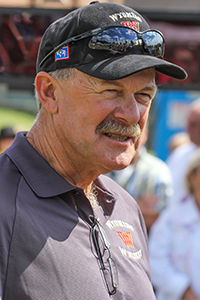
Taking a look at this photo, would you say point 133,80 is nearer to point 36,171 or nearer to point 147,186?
point 36,171

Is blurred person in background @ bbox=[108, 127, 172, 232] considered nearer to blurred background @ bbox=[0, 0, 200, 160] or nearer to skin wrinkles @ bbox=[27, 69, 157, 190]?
blurred background @ bbox=[0, 0, 200, 160]

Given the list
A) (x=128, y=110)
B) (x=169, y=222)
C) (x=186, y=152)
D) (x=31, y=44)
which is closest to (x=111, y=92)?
(x=128, y=110)

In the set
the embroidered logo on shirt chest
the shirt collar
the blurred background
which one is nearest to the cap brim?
the shirt collar

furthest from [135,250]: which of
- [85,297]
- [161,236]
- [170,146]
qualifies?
[170,146]

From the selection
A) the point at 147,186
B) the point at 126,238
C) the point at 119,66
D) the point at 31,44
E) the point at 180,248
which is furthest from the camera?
the point at 31,44

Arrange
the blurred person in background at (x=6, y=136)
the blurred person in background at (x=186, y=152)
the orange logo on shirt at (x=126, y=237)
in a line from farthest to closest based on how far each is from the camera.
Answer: the blurred person in background at (x=186, y=152) < the blurred person in background at (x=6, y=136) < the orange logo on shirt at (x=126, y=237)

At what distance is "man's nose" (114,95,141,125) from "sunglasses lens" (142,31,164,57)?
22 centimetres

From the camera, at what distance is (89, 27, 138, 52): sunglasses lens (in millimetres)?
1485

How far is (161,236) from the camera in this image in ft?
11.6

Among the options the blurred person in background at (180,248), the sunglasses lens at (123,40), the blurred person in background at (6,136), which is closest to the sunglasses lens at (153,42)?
the sunglasses lens at (123,40)

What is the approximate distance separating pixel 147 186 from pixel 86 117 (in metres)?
2.71

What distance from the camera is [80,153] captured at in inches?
62.4

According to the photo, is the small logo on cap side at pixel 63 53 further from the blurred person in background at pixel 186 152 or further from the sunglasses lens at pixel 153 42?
the blurred person in background at pixel 186 152

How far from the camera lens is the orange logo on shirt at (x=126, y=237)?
1.69 meters
